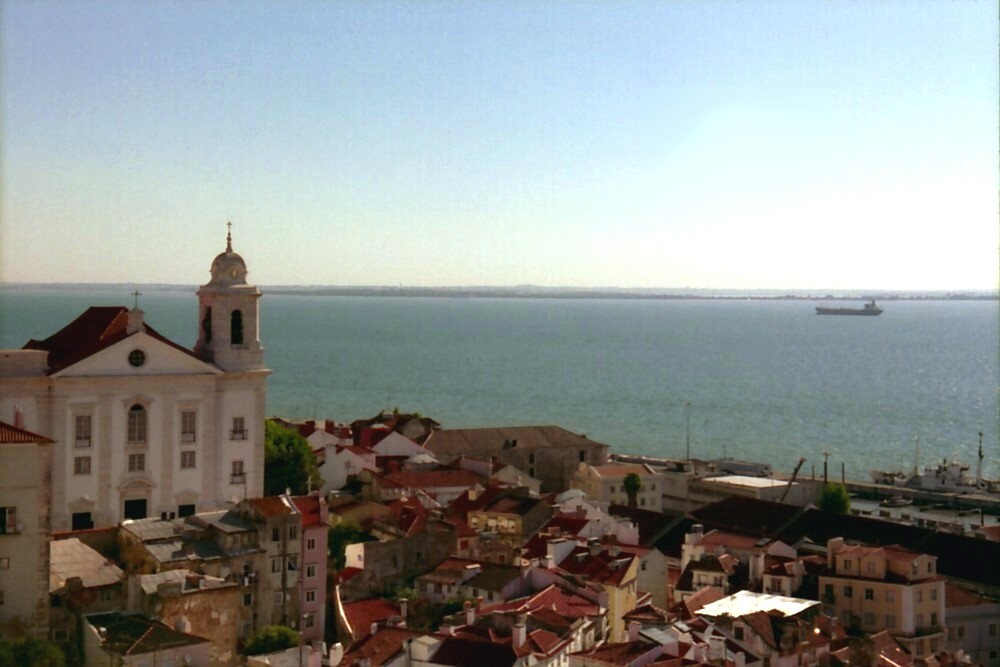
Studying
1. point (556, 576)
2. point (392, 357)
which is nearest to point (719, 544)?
point (556, 576)

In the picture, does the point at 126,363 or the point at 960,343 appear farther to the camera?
the point at 960,343

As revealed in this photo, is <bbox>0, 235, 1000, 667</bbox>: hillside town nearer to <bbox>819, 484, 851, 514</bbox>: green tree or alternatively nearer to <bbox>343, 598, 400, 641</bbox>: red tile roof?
<bbox>343, 598, 400, 641</bbox>: red tile roof

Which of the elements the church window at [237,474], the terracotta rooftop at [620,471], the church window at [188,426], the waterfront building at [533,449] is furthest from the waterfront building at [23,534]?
the waterfront building at [533,449]

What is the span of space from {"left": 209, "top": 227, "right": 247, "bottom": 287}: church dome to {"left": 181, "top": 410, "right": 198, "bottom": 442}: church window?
293cm

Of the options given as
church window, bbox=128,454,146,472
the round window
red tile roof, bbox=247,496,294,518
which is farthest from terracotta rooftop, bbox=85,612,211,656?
the round window

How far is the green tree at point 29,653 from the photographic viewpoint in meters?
17.4

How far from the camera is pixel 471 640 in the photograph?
21.5 metres

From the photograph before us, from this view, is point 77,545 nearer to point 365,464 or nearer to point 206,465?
point 206,465

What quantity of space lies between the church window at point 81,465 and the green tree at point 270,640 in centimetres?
705

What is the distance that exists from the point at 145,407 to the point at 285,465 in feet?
21.5

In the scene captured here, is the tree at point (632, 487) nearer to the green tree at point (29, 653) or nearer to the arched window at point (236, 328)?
the arched window at point (236, 328)

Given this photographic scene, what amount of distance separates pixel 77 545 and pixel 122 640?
431 cm

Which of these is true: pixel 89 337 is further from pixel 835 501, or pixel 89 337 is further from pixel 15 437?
pixel 835 501

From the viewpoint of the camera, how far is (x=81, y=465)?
88.5 feet
